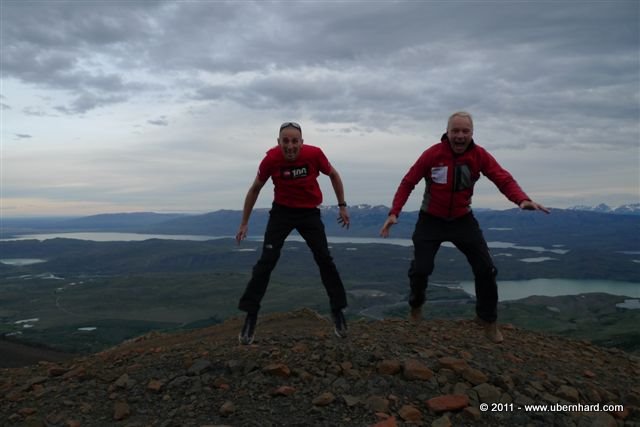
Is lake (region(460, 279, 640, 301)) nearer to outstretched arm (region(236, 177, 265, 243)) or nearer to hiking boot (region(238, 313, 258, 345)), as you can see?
hiking boot (region(238, 313, 258, 345))

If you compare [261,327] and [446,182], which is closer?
[446,182]

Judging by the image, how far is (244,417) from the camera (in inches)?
213

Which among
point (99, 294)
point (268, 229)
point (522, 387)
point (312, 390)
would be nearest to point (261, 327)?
point (268, 229)

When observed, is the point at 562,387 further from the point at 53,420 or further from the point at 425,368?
the point at 53,420

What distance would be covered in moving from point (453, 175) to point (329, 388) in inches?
142

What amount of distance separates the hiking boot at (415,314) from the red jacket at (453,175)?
2.23m

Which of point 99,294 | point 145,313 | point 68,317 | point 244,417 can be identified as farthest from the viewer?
point 99,294

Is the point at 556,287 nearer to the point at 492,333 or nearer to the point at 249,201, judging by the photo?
the point at 492,333

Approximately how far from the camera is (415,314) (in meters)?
9.43

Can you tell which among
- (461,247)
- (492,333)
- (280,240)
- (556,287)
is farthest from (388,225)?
(556,287)

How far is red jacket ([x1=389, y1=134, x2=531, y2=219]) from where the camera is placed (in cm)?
756

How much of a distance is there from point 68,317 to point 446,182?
A: 4427 inches

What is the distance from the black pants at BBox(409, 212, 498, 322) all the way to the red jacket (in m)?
0.18

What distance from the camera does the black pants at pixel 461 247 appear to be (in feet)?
25.2
